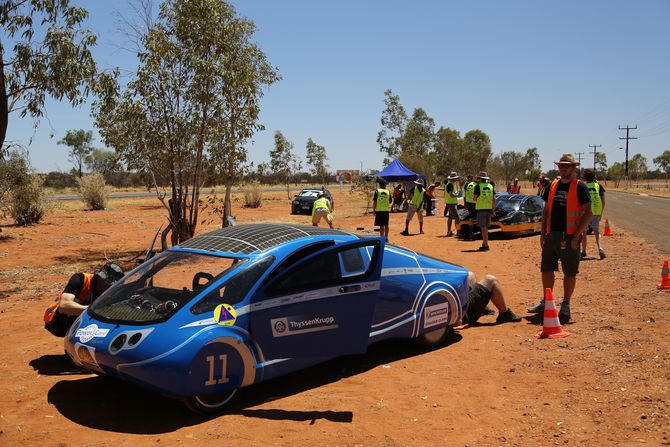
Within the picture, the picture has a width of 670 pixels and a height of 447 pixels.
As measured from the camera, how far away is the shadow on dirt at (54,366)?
6180mm

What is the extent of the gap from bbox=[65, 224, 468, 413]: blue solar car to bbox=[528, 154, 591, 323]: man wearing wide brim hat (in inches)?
86.0

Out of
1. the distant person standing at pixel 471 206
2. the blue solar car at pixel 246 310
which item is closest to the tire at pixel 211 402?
the blue solar car at pixel 246 310

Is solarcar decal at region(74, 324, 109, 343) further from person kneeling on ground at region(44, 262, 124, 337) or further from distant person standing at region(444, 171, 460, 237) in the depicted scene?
distant person standing at region(444, 171, 460, 237)

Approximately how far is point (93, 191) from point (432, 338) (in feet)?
105

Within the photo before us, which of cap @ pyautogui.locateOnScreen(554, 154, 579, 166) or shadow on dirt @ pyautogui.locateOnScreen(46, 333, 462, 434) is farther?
cap @ pyautogui.locateOnScreen(554, 154, 579, 166)

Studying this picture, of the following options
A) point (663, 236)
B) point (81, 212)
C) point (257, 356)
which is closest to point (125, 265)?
point (257, 356)

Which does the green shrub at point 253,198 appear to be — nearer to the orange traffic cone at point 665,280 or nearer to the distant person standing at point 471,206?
the distant person standing at point 471,206

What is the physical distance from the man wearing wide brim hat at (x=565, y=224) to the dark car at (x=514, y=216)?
10198 mm

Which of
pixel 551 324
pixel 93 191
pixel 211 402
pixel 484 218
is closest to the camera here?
pixel 211 402

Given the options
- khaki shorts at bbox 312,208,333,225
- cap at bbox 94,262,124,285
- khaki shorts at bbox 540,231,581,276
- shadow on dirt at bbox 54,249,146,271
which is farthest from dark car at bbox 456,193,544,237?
cap at bbox 94,262,124,285

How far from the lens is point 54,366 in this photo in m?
6.40

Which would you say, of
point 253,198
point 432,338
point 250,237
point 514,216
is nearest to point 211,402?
point 250,237

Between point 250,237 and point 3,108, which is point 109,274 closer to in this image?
point 250,237

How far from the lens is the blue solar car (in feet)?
15.3
